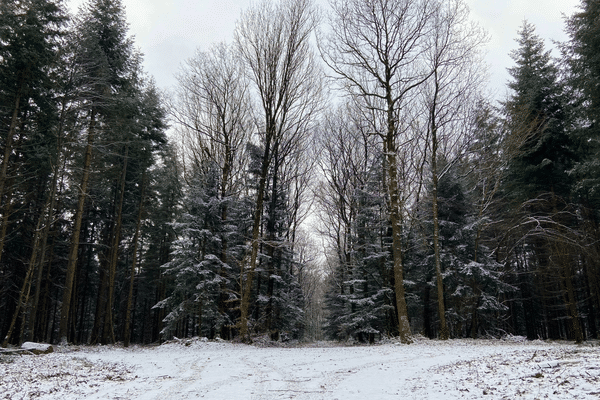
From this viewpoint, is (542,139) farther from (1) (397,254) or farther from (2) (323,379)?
(2) (323,379)

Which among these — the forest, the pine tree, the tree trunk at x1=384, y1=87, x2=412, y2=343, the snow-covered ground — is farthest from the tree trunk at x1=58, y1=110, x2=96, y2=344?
the pine tree

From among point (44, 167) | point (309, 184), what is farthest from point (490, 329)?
point (44, 167)

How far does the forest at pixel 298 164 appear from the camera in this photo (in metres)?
14.7

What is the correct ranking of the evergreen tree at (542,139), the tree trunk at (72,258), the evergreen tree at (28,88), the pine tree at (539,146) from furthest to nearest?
the evergreen tree at (542,139) → the pine tree at (539,146) → the tree trunk at (72,258) → the evergreen tree at (28,88)

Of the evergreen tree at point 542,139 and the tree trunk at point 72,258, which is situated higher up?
the evergreen tree at point 542,139

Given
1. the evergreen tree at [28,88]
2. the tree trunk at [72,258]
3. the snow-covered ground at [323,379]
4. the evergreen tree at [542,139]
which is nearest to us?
the snow-covered ground at [323,379]

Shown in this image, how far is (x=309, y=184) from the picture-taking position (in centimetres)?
2584

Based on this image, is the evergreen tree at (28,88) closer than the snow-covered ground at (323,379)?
No

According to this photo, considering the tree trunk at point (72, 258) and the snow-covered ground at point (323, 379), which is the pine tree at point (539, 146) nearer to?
the snow-covered ground at point (323, 379)

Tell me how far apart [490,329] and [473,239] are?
233 inches

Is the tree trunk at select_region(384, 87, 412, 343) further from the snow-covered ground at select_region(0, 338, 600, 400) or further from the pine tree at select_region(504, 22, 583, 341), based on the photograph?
the pine tree at select_region(504, 22, 583, 341)

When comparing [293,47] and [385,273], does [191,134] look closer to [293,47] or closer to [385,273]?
[293,47]

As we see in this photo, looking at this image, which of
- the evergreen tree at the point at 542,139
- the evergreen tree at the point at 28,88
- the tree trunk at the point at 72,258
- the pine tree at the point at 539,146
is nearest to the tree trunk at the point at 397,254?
the pine tree at the point at 539,146

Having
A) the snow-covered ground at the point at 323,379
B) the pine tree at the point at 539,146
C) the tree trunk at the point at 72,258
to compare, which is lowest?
the snow-covered ground at the point at 323,379
